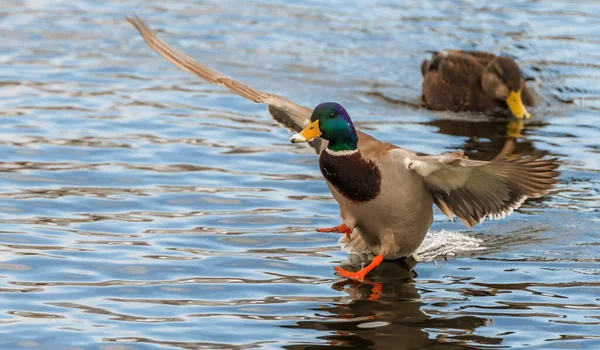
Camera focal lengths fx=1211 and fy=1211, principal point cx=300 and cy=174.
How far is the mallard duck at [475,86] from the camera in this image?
11719 millimetres

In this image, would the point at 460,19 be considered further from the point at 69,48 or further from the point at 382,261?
the point at 382,261

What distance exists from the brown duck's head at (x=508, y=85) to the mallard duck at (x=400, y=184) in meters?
4.54

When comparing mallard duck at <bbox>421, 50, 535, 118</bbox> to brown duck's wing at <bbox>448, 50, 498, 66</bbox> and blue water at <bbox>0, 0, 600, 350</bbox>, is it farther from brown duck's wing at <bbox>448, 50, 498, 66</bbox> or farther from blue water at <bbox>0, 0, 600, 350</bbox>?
blue water at <bbox>0, 0, 600, 350</bbox>

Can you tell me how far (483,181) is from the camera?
7.00 metres

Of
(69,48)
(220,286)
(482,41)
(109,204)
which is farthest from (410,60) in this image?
(220,286)

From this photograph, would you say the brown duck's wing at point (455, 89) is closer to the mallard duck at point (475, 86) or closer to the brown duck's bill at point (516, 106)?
the mallard duck at point (475, 86)

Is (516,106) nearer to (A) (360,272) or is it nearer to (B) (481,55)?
(B) (481,55)

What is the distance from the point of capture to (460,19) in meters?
15.6

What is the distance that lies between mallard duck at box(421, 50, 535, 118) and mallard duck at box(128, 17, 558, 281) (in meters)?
4.61

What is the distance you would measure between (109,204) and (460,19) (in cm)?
803

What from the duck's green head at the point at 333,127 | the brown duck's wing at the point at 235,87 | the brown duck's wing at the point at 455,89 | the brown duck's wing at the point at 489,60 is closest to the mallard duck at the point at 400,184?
the duck's green head at the point at 333,127

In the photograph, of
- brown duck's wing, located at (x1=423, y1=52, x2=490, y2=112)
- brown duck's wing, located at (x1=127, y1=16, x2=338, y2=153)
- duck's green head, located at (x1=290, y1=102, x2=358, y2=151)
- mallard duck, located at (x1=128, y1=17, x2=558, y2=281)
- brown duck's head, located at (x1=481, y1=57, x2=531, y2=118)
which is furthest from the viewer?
brown duck's wing, located at (x1=423, y1=52, x2=490, y2=112)

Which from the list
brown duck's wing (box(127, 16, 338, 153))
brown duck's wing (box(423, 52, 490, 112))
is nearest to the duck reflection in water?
brown duck's wing (box(127, 16, 338, 153))

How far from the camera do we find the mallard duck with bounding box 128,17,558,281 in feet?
22.4
